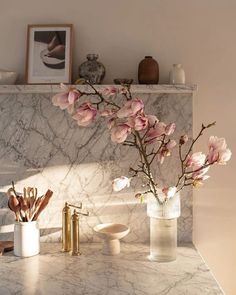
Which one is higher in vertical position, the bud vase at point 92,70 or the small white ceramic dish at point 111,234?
the bud vase at point 92,70

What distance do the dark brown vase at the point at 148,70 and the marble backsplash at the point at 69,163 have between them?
100 mm

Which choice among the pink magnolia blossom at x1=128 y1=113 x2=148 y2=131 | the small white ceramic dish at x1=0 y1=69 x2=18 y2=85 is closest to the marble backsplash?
the small white ceramic dish at x1=0 y1=69 x2=18 y2=85

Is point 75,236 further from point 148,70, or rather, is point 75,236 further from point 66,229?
point 148,70

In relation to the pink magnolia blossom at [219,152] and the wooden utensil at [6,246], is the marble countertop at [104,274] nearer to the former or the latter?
the wooden utensil at [6,246]

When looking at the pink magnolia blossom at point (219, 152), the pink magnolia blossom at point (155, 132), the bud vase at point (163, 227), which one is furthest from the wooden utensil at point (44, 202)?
the pink magnolia blossom at point (219, 152)

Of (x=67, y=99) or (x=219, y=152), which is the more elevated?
(x=67, y=99)

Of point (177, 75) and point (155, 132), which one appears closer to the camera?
point (155, 132)

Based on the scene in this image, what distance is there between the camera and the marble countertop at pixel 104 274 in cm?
136

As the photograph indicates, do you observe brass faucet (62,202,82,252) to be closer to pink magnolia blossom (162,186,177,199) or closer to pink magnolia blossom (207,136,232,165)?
pink magnolia blossom (162,186,177,199)

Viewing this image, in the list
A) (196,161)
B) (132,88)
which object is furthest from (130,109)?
(132,88)

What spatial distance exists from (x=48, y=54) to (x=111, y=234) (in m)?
0.88

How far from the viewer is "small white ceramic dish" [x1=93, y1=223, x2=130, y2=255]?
1669 mm

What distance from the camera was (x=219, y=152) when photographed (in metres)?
1.47

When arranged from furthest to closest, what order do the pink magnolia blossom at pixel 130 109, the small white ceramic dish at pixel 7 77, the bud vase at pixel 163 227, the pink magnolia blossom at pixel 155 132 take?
the small white ceramic dish at pixel 7 77 → the bud vase at pixel 163 227 → the pink magnolia blossom at pixel 155 132 → the pink magnolia blossom at pixel 130 109
